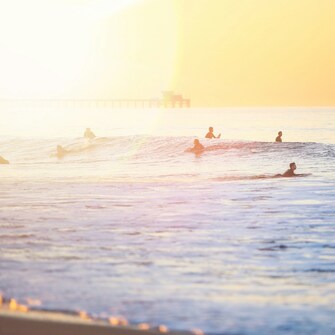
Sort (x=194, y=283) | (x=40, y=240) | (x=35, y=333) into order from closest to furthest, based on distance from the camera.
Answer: (x=35, y=333) → (x=194, y=283) → (x=40, y=240)

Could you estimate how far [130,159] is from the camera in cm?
4888

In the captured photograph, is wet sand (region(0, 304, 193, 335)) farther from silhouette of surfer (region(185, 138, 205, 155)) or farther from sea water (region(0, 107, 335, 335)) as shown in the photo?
silhouette of surfer (region(185, 138, 205, 155))

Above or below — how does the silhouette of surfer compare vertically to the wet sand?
below

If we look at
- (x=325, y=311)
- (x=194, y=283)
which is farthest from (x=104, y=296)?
(x=325, y=311)

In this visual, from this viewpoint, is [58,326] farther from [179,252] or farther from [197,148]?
[197,148]

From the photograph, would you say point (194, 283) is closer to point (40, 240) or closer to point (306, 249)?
point (306, 249)

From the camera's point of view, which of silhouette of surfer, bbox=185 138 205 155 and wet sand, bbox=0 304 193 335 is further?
silhouette of surfer, bbox=185 138 205 155

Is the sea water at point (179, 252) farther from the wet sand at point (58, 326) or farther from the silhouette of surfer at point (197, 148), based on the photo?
the silhouette of surfer at point (197, 148)

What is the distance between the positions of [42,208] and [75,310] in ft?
33.9

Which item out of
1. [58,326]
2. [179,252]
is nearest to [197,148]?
[179,252]

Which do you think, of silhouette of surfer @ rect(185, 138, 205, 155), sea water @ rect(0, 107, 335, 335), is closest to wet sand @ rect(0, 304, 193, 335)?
sea water @ rect(0, 107, 335, 335)

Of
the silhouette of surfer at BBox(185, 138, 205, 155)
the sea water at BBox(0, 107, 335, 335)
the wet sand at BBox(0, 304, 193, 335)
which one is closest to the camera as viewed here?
the wet sand at BBox(0, 304, 193, 335)

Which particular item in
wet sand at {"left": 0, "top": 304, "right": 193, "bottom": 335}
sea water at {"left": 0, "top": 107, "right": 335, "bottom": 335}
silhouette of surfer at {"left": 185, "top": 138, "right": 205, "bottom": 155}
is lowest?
silhouette of surfer at {"left": 185, "top": 138, "right": 205, "bottom": 155}

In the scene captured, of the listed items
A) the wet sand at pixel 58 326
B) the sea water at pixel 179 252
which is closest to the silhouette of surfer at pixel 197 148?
the sea water at pixel 179 252
